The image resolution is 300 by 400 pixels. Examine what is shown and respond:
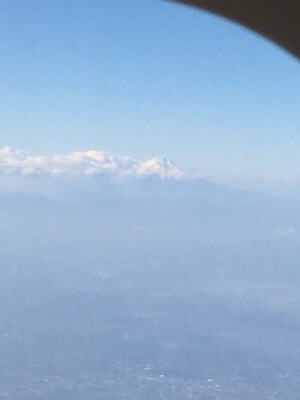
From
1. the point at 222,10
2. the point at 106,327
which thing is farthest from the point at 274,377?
the point at 222,10

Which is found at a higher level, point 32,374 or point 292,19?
point 292,19

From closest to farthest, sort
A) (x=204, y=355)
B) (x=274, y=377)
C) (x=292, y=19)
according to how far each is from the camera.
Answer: (x=292, y=19) → (x=274, y=377) → (x=204, y=355)

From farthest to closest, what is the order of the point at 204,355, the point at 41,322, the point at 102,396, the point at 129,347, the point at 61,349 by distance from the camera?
1. the point at 41,322
2. the point at 61,349
3. the point at 204,355
4. the point at 129,347
5. the point at 102,396

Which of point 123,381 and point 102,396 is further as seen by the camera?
point 123,381

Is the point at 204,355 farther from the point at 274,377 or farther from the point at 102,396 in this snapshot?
the point at 102,396

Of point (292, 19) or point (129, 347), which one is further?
point (129, 347)

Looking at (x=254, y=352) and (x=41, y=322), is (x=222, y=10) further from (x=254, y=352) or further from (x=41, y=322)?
(x=41, y=322)

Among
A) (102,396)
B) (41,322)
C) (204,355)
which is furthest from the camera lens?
(41,322)

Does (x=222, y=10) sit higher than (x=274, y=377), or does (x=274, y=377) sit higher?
(x=222, y=10)

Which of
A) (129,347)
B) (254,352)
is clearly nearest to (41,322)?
(129,347)
